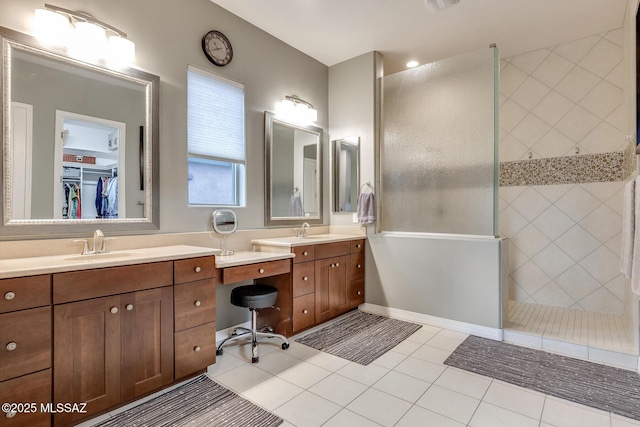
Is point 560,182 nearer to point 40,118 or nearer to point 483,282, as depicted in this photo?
point 483,282

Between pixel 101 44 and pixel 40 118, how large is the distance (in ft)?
1.97

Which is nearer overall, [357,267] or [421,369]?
[421,369]

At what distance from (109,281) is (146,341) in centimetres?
41

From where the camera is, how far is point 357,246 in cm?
340

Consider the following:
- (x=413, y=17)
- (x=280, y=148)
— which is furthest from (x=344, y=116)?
(x=413, y=17)

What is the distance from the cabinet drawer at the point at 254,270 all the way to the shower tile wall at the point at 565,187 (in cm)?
277

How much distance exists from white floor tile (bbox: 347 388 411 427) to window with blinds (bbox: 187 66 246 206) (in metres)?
1.84

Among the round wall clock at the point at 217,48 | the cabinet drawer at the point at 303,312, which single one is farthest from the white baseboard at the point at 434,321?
the round wall clock at the point at 217,48

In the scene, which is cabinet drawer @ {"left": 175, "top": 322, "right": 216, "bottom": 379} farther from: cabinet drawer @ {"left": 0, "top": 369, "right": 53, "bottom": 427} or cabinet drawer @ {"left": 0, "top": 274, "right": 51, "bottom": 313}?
cabinet drawer @ {"left": 0, "top": 274, "right": 51, "bottom": 313}

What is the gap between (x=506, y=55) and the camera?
3639mm

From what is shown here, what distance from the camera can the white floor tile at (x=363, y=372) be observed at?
207 cm

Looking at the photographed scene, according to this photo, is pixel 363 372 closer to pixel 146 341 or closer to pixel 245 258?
pixel 245 258

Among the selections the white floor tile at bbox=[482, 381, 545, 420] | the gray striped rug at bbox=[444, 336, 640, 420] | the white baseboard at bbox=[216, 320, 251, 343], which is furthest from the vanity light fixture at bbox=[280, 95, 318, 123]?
the white floor tile at bbox=[482, 381, 545, 420]

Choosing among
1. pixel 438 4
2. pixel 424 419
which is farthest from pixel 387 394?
pixel 438 4
